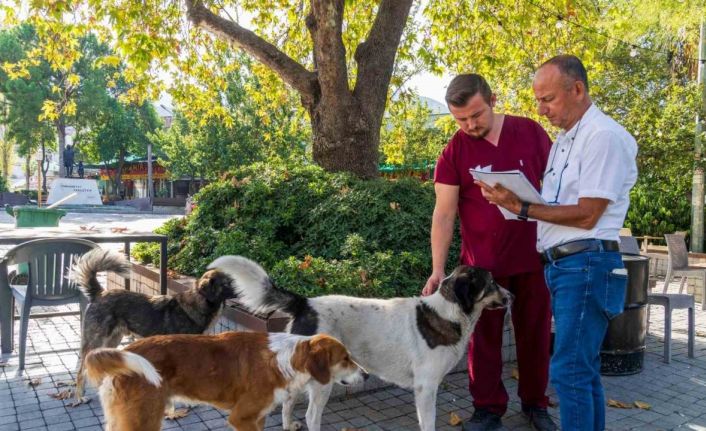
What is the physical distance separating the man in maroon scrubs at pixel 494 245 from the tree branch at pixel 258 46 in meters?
4.84

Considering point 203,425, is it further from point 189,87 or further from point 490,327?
point 189,87

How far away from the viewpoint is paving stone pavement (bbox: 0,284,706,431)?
413 centimetres

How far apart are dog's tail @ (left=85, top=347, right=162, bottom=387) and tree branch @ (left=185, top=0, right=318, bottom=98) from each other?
622 cm

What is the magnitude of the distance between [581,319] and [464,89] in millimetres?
1639

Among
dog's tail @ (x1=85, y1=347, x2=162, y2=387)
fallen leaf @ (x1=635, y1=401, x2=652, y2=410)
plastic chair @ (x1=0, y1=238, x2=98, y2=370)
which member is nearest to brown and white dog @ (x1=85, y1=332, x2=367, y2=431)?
dog's tail @ (x1=85, y1=347, x2=162, y2=387)

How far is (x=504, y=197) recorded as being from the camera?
3061 millimetres

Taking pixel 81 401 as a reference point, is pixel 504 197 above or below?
above

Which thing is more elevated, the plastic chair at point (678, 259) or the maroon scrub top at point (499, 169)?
the maroon scrub top at point (499, 169)

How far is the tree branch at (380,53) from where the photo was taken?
8391 millimetres

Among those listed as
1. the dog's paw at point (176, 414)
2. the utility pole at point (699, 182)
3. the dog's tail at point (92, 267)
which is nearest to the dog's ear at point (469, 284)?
the dog's paw at point (176, 414)

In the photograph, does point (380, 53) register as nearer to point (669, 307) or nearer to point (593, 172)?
point (669, 307)

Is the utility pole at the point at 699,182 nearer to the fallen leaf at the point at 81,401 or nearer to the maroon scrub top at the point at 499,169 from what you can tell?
the maroon scrub top at the point at 499,169

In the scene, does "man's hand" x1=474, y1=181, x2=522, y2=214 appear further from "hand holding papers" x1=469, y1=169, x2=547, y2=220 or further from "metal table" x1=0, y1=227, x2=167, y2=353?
"metal table" x1=0, y1=227, x2=167, y2=353

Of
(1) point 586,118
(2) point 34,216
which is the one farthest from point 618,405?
(2) point 34,216
